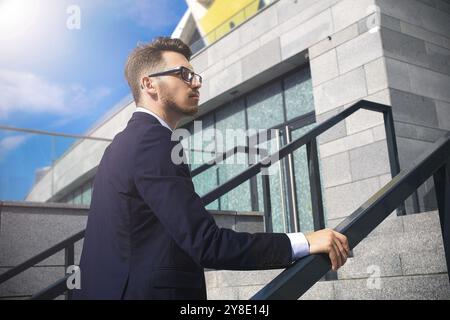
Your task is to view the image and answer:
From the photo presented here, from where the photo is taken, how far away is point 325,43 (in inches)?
302

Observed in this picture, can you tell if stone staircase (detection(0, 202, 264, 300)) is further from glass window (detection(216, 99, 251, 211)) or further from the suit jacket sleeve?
the suit jacket sleeve

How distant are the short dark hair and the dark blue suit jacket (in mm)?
454

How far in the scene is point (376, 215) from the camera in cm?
213

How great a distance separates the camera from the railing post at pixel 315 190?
4164 mm

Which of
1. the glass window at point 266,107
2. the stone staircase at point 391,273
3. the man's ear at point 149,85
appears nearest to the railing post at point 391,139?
the stone staircase at point 391,273

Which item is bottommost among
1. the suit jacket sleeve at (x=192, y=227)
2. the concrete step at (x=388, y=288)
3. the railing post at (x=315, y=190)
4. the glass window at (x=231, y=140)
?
the concrete step at (x=388, y=288)

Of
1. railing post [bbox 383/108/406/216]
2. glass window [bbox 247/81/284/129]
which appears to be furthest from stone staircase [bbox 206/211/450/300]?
glass window [bbox 247/81/284/129]

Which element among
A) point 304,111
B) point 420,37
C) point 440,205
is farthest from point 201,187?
point 440,205

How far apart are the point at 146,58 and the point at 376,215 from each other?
1.36 m

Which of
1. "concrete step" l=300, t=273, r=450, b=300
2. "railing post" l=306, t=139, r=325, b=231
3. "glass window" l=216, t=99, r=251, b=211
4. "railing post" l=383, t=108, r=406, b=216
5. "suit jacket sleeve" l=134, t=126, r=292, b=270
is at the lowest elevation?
"concrete step" l=300, t=273, r=450, b=300

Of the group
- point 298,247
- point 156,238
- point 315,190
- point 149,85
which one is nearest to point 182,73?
point 149,85

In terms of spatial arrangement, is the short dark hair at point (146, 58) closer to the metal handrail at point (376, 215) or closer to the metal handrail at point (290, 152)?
the metal handrail at point (376, 215)

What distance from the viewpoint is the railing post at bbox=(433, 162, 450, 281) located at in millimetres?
2693

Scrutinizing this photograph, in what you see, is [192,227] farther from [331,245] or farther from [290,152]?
[290,152]
